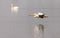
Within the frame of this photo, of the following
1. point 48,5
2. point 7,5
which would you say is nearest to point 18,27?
point 7,5

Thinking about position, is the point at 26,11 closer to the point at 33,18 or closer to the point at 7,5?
the point at 33,18

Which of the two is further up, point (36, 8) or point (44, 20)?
point (36, 8)

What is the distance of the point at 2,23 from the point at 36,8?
38cm

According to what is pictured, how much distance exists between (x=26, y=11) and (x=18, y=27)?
183mm

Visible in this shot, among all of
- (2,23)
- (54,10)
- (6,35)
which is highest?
(54,10)

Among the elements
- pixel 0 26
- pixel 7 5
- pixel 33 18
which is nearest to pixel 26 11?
pixel 33 18

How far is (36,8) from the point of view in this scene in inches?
41.5

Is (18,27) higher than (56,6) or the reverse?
the reverse

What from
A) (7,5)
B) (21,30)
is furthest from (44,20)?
(7,5)

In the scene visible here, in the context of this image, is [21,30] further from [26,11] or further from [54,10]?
[54,10]

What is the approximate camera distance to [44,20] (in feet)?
3.43

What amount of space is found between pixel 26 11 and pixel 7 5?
20cm

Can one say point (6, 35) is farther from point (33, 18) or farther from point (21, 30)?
point (33, 18)

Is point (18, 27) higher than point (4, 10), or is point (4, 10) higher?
point (4, 10)
